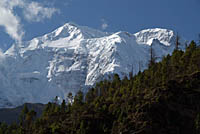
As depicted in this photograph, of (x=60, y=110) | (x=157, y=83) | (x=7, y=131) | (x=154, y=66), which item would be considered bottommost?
(x=7, y=131)

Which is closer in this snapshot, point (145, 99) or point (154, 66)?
point (145, 99)

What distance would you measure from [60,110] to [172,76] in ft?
130

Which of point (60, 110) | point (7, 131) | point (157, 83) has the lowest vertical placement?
point (7, 131)

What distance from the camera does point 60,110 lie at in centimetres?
10281

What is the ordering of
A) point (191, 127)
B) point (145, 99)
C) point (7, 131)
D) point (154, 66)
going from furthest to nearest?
point (7, 131) < point (154, 66) < point (145, 99) < point (191, 127)

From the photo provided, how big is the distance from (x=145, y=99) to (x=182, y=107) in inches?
350

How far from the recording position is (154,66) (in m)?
Result: 98.8

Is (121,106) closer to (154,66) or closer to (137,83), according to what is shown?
(137,83)

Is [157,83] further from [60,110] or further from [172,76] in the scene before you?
[60,110]

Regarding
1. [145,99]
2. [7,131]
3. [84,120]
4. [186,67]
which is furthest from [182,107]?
[7,131]

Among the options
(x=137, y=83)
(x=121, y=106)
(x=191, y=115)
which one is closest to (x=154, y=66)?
(x=137, y=83)

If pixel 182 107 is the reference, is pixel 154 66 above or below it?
above

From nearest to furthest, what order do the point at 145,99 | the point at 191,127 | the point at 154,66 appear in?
the point at 191,127
the point at 145,99
the point at 154,66

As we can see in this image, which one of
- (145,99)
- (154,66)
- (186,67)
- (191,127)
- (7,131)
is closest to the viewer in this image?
(191,127)
